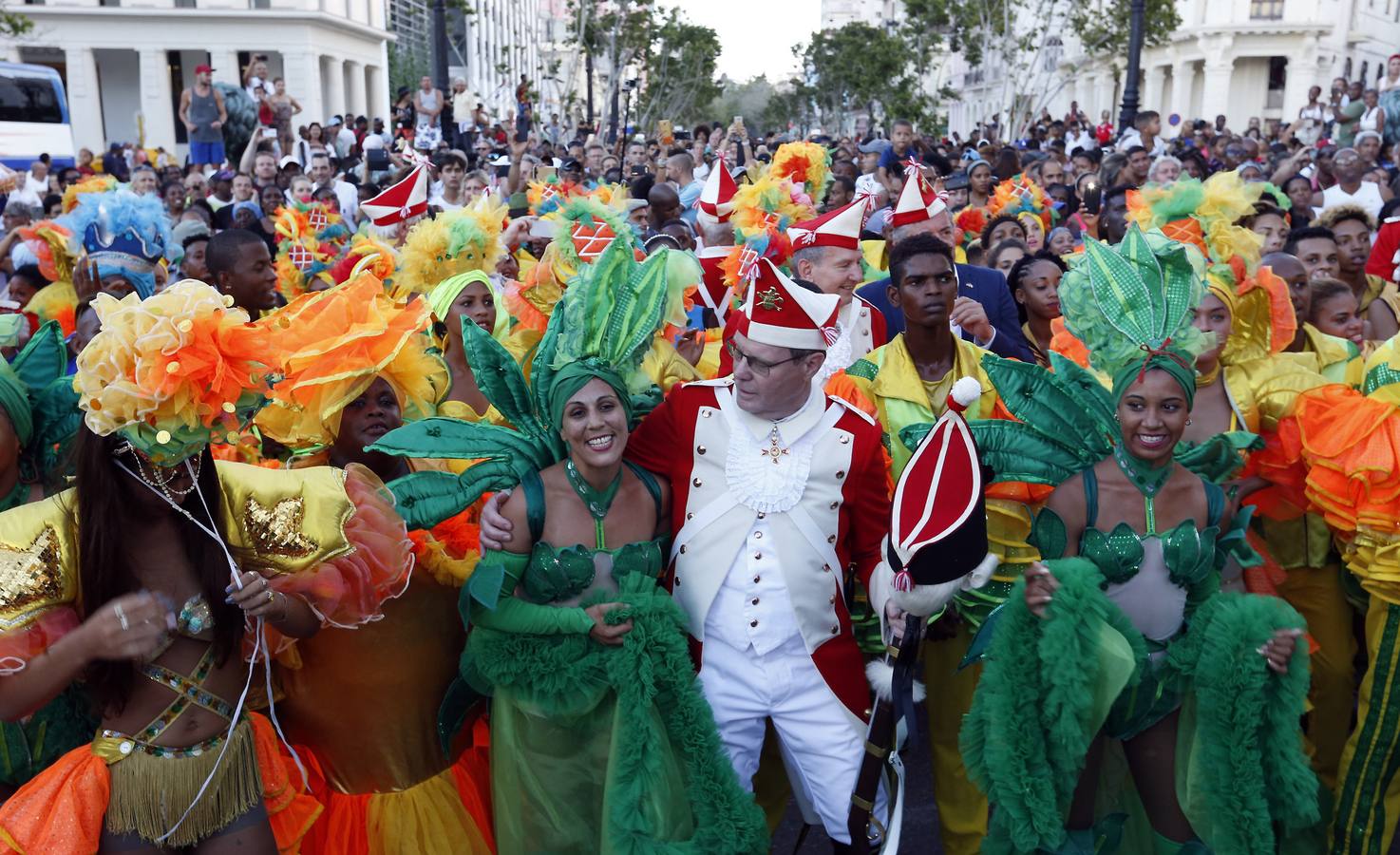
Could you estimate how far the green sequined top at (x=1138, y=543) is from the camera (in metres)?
3.38

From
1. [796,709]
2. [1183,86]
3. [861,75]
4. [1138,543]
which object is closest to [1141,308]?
[1138,543]

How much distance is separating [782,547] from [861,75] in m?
52.9

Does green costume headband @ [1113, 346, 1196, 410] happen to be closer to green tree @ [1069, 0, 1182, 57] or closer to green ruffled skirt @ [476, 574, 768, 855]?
green ruffled skirt @ [476, 574, 768, 855]

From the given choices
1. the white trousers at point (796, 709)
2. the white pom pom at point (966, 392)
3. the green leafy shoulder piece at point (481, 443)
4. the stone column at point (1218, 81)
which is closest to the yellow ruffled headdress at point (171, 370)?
the green leafy shoulder piece at point (481, 443)

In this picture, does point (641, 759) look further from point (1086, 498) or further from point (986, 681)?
point (1086, 498)

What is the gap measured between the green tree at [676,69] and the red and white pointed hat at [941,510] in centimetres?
5409

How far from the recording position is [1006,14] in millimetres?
32562

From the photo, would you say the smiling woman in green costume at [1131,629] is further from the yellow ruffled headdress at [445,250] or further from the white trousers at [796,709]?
the yellow ruffled headdress at [445,250]

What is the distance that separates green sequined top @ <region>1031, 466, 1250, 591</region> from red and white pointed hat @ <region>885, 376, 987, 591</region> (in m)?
0.52

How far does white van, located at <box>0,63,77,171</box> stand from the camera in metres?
28.0

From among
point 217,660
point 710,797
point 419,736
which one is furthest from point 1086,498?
point 217,660

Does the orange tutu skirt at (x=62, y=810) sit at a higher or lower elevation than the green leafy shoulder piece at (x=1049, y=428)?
lower

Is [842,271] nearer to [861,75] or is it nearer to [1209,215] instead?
[1209,215]

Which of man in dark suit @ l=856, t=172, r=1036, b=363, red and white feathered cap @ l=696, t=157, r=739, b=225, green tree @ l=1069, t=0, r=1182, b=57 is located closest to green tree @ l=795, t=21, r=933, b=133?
green tree @ l=1069, t=0, r=1182, b=57
